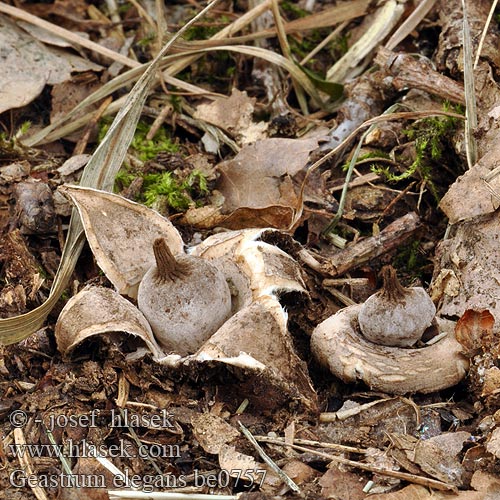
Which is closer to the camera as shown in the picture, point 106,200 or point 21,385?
point 21,385

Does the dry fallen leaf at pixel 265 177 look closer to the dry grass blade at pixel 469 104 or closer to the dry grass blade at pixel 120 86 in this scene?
the dry grass blade at pixel 120 86

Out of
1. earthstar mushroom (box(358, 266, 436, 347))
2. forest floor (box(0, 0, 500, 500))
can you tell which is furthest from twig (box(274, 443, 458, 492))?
earthstar mushroom (box(358, 266, 436, 347))

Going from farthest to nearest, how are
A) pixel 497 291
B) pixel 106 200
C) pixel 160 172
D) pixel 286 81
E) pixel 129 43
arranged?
pixel 129 43 → pixel 286 81 → pixel 160 172 → pixel 106 200 → pixel 497 291

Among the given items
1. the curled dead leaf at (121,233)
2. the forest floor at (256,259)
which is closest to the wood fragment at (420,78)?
the forest floor at (256,259)

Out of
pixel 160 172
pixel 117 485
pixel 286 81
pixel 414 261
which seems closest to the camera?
pixel 117 485

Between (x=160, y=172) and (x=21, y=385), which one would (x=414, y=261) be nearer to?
(x=160, y=172)

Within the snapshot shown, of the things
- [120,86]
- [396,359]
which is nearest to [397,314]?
[396,359]

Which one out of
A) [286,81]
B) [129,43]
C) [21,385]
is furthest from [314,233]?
[129,43]

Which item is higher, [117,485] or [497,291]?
[497,291]
